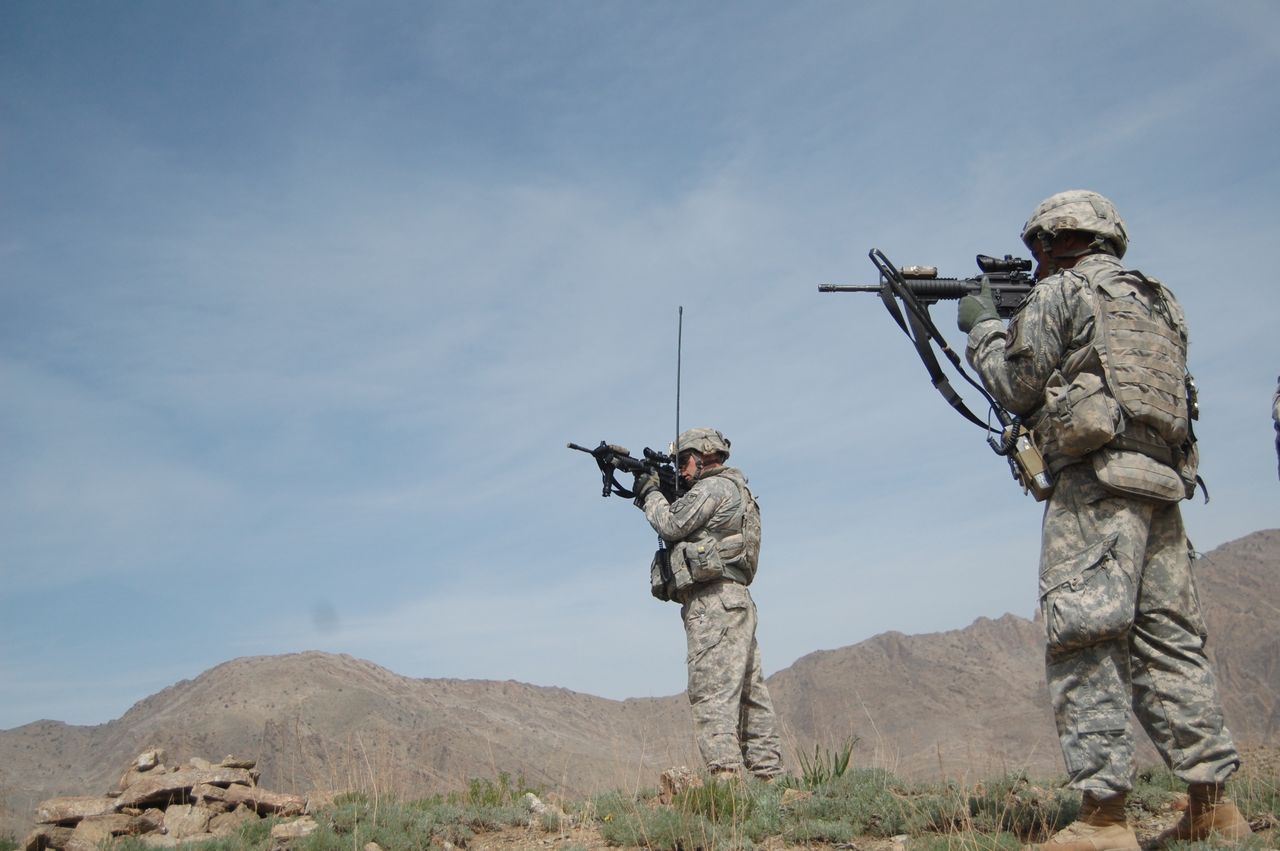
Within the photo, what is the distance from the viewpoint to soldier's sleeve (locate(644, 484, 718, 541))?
844 centimetres

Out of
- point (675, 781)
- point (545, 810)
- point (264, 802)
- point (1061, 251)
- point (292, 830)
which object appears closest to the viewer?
point (1061, 251)

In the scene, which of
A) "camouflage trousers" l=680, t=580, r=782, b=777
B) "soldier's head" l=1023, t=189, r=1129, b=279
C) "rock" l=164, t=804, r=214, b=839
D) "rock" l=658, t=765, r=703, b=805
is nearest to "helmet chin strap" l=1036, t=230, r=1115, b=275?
"soldier's head" l=1023, t=189, r=1129, b=279

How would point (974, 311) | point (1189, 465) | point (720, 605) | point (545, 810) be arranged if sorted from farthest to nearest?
point (720, 605) < point (545, 810) < point (974, 311) < point (1189, 465)

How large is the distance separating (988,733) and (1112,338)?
44433 millimetres

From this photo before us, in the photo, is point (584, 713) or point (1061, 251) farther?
point (584, 713)

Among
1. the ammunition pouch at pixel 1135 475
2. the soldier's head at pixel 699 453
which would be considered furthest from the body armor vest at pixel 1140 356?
the soldier's head at pixel 699 453

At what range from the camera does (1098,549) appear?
456cm

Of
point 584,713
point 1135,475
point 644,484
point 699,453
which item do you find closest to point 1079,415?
point 1135,475

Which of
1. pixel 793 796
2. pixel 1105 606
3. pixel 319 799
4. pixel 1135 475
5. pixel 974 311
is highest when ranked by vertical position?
pixel 974 311

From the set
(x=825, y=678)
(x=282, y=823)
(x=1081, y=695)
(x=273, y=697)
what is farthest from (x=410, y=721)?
(x=1081, y=695)

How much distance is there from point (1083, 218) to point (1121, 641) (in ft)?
6.49

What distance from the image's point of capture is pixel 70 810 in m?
6.63

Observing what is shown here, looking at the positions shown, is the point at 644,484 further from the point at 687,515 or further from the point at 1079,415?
the point at 1079,415

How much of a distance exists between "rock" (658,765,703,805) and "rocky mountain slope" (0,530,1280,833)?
33.3ft
